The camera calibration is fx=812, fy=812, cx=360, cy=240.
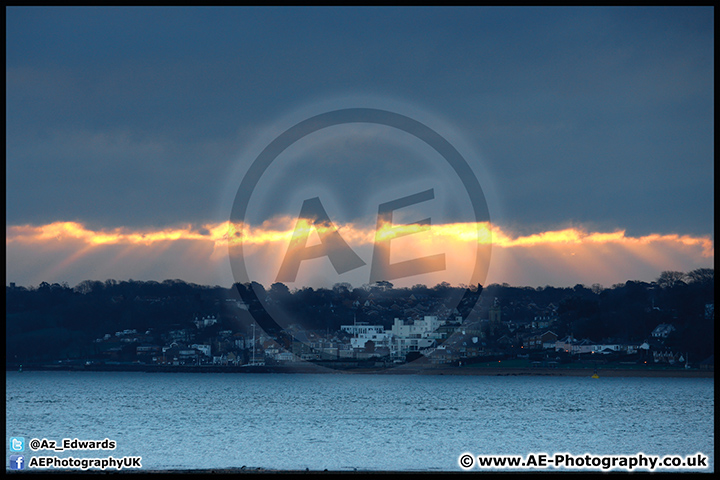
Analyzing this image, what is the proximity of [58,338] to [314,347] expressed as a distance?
154 feet

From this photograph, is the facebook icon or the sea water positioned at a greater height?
the facebook icon

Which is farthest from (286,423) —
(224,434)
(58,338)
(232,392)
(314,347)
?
(58,338)

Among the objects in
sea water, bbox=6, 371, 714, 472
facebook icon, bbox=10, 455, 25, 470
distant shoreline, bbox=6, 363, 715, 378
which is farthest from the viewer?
distant shoreline, bbox=6, 363, 715, 378

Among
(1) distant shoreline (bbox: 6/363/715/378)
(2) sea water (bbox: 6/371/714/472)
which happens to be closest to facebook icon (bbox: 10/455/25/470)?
(2) sea water (bbox: 6/371/714/472)

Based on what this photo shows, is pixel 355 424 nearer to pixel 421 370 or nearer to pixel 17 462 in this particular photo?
pixel 17 462

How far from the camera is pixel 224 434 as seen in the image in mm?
42188

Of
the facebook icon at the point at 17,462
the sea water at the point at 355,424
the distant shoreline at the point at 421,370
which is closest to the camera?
the facebook icon at the point at 17,462

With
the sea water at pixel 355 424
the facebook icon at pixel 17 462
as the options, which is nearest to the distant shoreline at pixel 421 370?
the sea water at pixel 355 424

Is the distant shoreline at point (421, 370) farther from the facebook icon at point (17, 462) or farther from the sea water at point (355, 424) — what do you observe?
the facebook icon at point (17, 462)

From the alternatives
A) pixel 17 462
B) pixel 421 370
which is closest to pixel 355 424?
pixel 17 462

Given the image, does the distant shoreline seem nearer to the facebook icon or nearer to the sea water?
the sea water

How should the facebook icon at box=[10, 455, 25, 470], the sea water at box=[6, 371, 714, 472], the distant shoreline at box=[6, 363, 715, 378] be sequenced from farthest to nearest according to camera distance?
the distant shoreline at box=[6, 363, 715, 378] < the sea water at box=[6, 371, 714, 472] < the facebook icon at box=[10, 455, 25, 470]

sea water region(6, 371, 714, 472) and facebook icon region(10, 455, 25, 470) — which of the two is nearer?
facebook icon region(10, 455, 25, 470)
